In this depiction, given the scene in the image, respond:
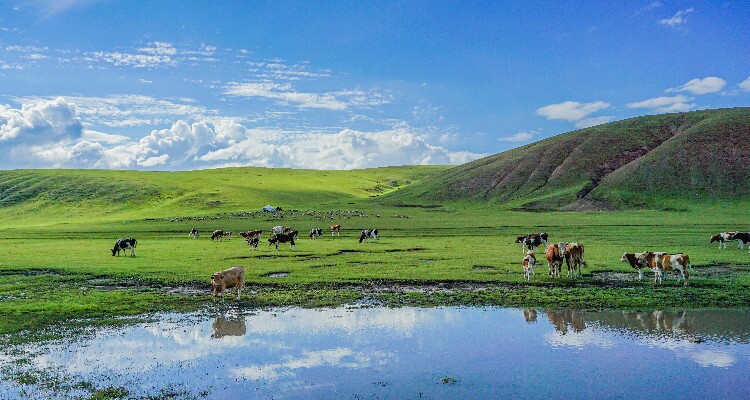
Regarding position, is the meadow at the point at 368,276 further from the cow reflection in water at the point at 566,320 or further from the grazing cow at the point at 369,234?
the grazing cow at the point at 369,234

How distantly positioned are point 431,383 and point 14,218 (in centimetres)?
13892

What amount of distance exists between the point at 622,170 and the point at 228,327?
429ft

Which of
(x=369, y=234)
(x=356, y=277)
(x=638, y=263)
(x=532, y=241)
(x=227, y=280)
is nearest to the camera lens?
(x=227, y=280)

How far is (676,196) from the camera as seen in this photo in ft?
365

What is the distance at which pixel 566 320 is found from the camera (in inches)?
769

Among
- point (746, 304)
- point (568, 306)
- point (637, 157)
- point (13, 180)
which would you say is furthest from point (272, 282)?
point (13, 180)

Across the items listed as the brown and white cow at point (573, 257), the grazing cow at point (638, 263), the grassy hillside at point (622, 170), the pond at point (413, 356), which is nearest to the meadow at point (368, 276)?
the grazing cow at point (638, 263)

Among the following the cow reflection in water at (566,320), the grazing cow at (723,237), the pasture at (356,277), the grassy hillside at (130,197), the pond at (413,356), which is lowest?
the pond at (413,356)

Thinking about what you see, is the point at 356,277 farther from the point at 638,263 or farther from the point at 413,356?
the point at 638,263

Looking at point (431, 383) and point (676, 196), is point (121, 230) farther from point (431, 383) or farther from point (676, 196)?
→ point (676, 196)

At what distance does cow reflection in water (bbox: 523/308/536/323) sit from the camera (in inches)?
782

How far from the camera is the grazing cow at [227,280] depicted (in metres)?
24.3

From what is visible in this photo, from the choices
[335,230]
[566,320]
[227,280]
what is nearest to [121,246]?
[227,280]

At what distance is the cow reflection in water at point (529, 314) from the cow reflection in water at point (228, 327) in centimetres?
1060
